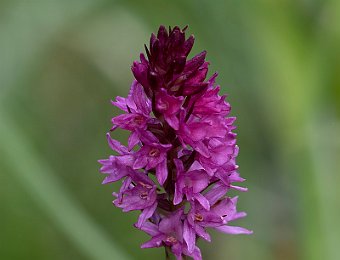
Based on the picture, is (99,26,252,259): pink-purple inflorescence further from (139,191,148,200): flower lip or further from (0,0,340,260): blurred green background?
(0,0,340,260): blurred green background

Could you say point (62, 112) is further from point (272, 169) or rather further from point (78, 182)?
point (272, 169)

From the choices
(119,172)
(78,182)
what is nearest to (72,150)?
(78,182)

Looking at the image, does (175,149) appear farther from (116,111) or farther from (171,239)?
(116,111)

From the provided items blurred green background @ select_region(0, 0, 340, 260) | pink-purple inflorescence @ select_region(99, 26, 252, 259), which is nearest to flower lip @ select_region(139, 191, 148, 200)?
pink-purple inflorescence @ select_region(99, 26, 252, 259)

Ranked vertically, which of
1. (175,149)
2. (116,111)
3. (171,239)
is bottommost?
(171,239)

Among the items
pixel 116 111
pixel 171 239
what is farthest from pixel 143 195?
pixel 116 111

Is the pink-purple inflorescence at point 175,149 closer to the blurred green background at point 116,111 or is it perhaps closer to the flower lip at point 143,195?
the flower lip at point 143,195
